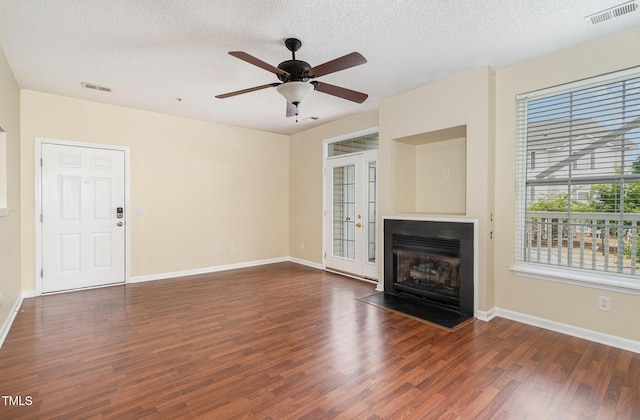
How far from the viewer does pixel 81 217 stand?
14.7 ft

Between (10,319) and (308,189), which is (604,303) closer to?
(308,189)

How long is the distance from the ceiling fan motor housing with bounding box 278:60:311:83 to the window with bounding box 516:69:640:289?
2.36 metres

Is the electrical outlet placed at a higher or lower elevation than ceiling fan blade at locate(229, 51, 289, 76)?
lower

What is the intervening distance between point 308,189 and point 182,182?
2.33 metres

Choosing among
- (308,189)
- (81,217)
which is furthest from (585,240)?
(81,217)

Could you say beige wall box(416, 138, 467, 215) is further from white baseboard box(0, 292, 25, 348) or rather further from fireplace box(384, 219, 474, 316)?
white baseboard box(0, 292, 25, 348)

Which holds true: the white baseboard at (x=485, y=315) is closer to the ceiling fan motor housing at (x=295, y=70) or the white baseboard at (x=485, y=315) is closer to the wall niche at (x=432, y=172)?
the wall niche at (x=432, y=172)

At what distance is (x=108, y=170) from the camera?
15.3 ft

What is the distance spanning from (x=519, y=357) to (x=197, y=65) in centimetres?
409

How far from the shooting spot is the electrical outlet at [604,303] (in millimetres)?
2750

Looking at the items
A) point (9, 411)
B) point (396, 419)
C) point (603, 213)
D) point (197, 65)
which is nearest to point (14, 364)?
point (9, 411)

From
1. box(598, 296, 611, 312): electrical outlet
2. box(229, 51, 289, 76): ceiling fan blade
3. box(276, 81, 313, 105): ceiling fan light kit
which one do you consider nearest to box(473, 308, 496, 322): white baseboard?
box(598, 296, 611, 312): electrical outlet

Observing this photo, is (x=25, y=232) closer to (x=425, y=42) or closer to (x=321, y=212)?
(x=321, y=212)

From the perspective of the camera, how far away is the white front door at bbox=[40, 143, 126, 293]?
4.26 metres
